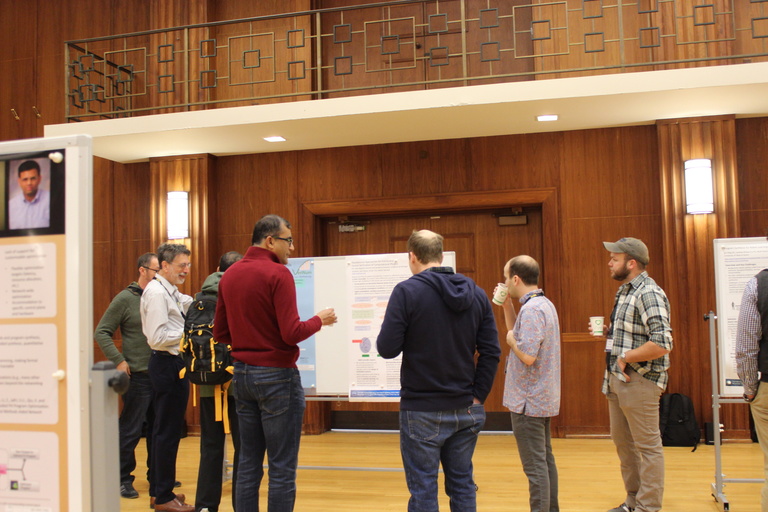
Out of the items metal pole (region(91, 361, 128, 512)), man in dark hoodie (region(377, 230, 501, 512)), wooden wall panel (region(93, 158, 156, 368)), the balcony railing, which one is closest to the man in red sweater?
man in dark hoodie (region(377, 230, 501, 512))

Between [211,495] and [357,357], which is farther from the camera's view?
[357,357]

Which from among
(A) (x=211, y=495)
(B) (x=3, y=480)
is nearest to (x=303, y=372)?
(A) (x=211, y=495)

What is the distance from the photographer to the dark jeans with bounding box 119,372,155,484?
172 inches

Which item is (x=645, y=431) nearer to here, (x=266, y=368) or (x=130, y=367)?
(x=266, y=368)

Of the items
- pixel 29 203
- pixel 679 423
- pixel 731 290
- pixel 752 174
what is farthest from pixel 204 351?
pixel 752 174

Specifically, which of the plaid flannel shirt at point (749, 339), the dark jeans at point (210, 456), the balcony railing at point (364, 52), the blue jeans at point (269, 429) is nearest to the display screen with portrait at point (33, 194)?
the blue jeans at point (269, 429)

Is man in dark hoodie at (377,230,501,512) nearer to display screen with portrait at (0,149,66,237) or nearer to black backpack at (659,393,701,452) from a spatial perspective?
display screen with portrait at (0,149,66,237)

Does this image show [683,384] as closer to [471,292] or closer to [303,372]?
[303,372]

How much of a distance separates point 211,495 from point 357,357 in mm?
1402

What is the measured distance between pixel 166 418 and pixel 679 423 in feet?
13.5

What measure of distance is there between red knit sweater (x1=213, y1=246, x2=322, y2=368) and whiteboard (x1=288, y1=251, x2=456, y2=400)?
1640 mm

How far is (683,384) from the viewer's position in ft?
18.9

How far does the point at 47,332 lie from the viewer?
1757 mm

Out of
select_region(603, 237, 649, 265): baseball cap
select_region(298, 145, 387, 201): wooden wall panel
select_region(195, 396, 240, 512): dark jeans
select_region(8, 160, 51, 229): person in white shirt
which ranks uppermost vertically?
select_region(298, 145, 387, 201): wooden wall panel
